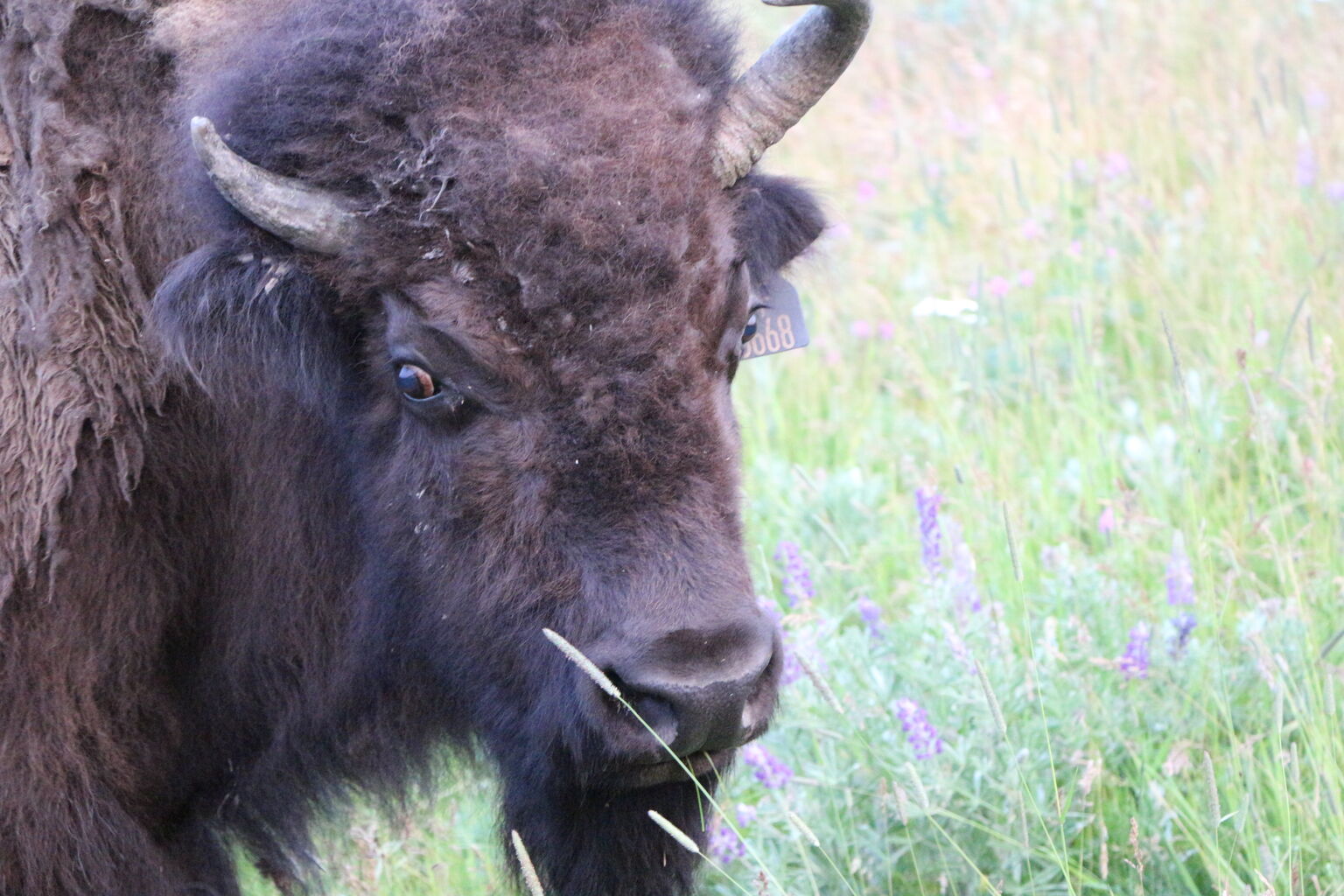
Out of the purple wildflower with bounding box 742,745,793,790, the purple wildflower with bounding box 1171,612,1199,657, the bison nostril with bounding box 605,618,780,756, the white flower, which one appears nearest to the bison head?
the bison nostril with bounding box 605,618,780,756

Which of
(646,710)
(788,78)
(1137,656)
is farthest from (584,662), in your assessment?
(1137,656)

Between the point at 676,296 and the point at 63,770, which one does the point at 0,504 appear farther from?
the point at 676,296

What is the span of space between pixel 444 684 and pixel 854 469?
2.34 m

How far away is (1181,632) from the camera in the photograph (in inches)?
138

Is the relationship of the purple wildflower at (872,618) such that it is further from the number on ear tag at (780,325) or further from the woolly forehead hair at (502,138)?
the woolly forehead hair at (502,138)

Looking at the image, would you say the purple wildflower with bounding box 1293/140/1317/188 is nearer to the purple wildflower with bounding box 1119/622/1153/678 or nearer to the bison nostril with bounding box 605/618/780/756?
the purple wildflower with bounding box 1119/622/1153/678

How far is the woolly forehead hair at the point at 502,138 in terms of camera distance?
2.56 metres

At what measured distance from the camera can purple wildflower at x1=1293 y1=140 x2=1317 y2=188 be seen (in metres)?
6.32

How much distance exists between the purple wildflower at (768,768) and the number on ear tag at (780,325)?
0.99 meters

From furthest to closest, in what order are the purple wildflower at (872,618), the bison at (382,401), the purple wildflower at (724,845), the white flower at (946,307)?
the white flower at (946,307) → the purple wildflower at (872,618) → the purple wildflower at (724,845) → the bison at (382,401)

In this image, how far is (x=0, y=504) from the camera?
2789 mm

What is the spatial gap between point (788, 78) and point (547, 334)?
0.93m

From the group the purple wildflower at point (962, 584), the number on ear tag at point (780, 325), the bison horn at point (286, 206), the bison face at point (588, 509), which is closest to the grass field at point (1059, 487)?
the purple wildflower at point (962, 584)

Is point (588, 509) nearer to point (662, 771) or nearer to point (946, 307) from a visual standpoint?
point (662, 771)
